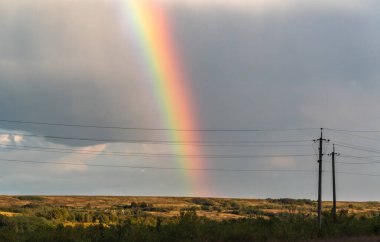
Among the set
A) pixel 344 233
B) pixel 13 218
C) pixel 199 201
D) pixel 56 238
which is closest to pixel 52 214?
pixel 13 218

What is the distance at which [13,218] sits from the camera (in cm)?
6938

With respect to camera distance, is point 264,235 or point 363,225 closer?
point 264,235

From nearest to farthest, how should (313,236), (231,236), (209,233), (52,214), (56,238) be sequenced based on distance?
(56,238) → (209,233) → (231,236) → (313,236) → (52,214)

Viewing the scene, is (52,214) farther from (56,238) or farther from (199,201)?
(199,201)

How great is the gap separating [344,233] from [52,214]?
54788 mm

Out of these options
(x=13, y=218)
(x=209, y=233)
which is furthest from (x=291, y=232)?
(x=13, y=218)

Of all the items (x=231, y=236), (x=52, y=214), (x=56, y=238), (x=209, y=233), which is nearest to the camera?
(x=56, y=238)

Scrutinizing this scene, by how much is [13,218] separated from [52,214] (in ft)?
68.2

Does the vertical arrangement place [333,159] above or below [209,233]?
above

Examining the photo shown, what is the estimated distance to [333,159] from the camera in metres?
70.2

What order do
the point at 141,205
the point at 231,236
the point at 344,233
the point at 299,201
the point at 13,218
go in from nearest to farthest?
the point at 231,236
the point at 344,233
the point at 13,218
the point at 141,205
the point at 299,201

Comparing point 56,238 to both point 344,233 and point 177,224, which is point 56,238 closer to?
point 177,224

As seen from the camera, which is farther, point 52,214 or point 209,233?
point 52,214

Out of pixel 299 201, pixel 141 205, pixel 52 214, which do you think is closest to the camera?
pixel 52 214
